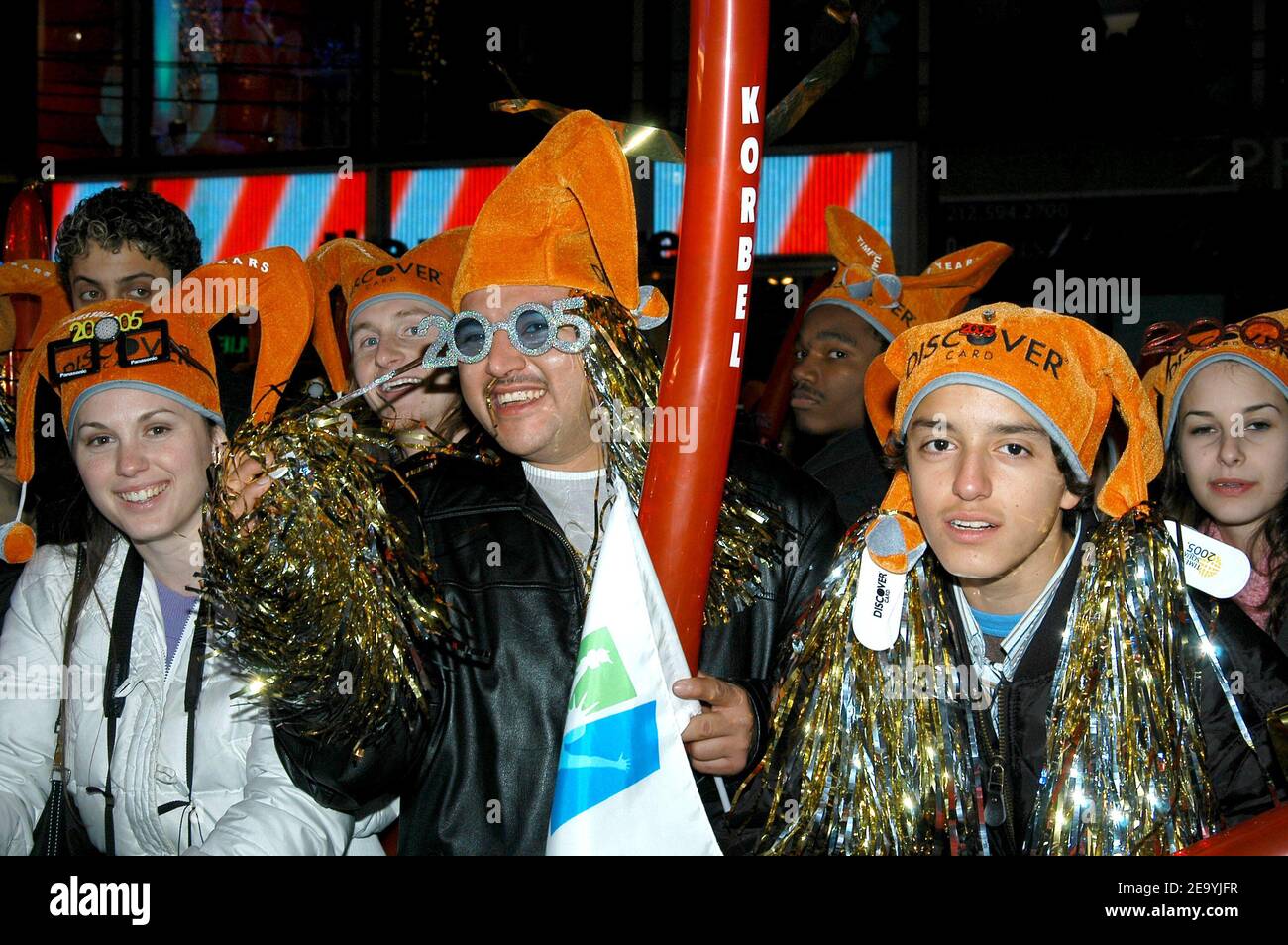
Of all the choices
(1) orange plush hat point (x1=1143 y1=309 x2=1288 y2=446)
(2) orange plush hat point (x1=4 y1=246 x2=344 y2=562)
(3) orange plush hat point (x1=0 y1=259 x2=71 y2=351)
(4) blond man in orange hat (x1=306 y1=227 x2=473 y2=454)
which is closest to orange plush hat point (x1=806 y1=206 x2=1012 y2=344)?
(1) orange plush hat point (x1=1143 y1=309 x2=1288 y2=446)

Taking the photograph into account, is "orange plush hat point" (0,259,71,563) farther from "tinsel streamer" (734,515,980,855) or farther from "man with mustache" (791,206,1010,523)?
"tinsel streamer" (734,515,980,855)

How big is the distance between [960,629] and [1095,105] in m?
6.12

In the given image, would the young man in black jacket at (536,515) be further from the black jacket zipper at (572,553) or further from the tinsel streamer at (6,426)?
the tinsel streamer at (6,426)

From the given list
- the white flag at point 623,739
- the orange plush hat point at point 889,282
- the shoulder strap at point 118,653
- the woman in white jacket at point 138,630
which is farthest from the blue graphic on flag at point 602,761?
the orange plush hat point at point 889,282

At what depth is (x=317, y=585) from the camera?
66.0 inches

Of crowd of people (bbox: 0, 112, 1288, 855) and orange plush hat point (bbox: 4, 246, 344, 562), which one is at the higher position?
orange plush hat point (bbox: 4, 246, 344, 562)

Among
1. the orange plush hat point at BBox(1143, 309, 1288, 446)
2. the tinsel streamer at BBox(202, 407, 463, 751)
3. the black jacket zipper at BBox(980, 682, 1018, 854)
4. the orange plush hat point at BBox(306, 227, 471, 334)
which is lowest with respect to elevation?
the black jacket zipper at BBox(980, 682, 1018, 854)

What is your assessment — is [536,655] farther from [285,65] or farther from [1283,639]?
[285,65]

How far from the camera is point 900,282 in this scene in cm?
402

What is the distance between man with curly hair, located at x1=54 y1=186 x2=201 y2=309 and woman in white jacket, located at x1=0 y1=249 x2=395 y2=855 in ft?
2.40

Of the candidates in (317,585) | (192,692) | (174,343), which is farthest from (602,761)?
(174,343)

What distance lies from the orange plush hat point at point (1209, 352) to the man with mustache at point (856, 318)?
0.95 m

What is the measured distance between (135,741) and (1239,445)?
2253mm

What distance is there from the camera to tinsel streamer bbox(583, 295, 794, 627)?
76.8 inches
